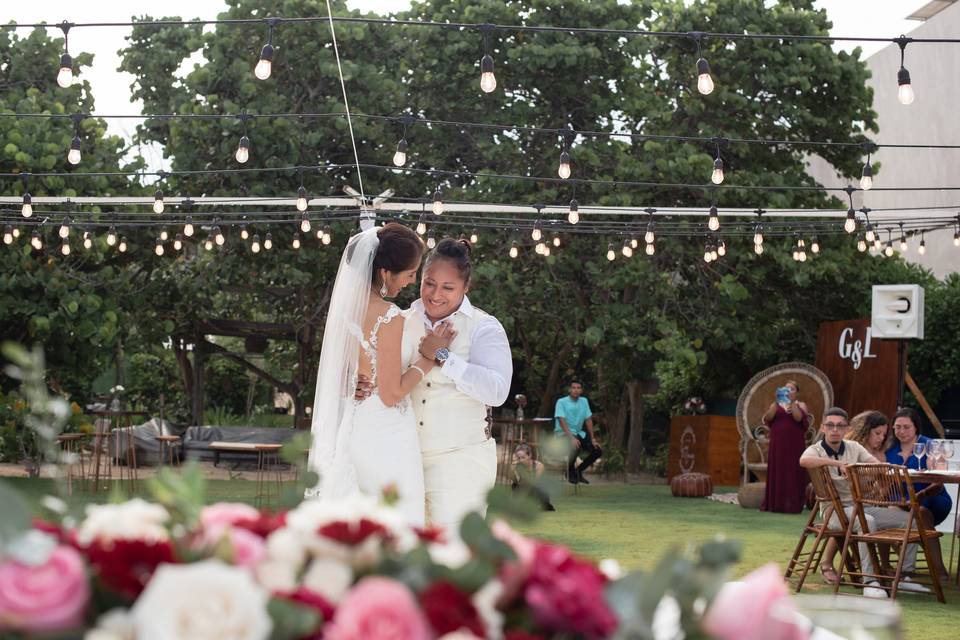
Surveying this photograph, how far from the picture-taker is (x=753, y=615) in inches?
34.7

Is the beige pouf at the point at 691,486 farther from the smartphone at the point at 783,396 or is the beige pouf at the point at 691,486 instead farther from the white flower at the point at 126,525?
the white flower at the point at 126,525

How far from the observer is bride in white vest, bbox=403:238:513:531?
4.21m

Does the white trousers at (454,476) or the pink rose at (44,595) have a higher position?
the pink rose at (44,595)

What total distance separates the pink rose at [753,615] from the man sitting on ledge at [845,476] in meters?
6.74

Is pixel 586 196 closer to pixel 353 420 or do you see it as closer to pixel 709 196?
pixel 709 196

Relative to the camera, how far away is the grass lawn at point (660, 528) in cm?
697

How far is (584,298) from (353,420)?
40.3ft

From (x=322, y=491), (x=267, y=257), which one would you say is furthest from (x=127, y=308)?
(x=322, y=491)

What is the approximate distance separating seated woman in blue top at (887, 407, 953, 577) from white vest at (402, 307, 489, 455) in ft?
14.8

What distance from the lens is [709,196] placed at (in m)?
15.4

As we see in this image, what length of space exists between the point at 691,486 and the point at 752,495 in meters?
1.23

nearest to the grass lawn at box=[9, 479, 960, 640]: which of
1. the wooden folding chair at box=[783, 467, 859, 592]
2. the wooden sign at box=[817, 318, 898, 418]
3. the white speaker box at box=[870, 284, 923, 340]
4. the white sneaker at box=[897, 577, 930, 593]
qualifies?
the white sneaker at box=[897, 577, 930, 593]

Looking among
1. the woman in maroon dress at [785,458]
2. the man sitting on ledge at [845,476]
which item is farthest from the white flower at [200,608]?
the woman in maroon dress at [785,458]

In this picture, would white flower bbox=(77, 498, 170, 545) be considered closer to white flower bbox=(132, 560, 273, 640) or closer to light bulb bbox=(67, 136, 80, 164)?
white flower bbox=(132, 560, 273, 640)
